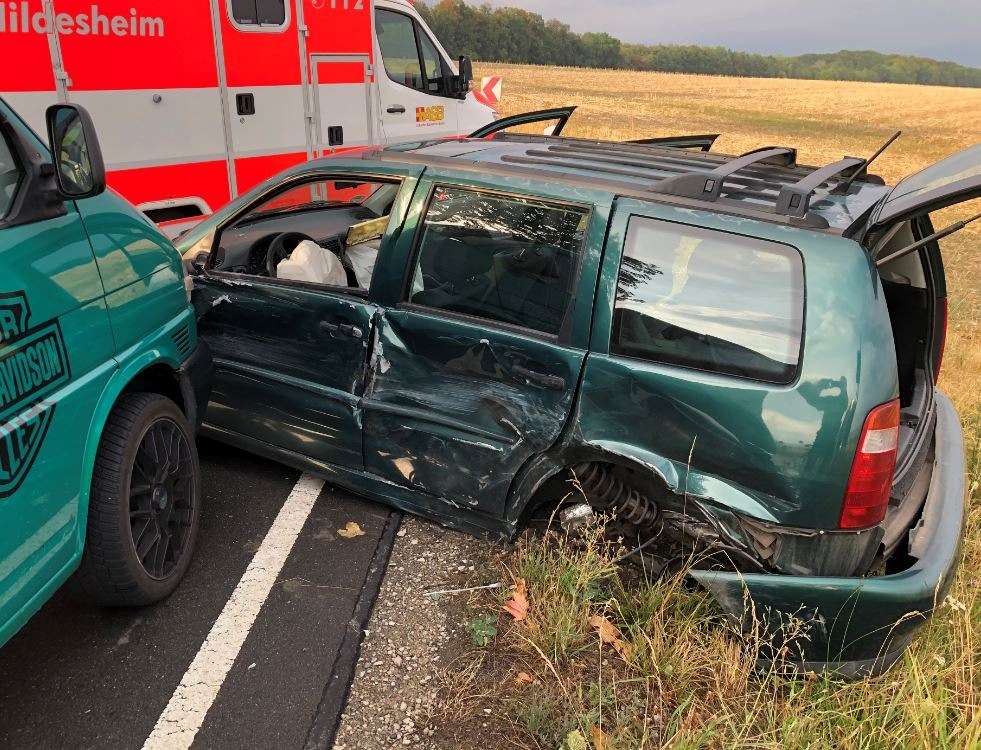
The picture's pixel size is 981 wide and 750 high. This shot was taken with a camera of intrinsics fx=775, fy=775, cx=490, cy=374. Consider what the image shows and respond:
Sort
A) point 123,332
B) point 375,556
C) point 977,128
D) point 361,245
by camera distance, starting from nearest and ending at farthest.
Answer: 1. point 123,332
2. point 375,556
3. point 361,245
4. point 977,128

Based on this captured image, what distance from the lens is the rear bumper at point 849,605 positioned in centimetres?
244

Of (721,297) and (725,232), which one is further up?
(725,232)

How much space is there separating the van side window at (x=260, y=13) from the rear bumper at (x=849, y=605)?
6584 millimetres

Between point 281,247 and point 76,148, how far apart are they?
1.54 metres

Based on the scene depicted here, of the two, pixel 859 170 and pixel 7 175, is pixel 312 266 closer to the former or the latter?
pixel 7 175

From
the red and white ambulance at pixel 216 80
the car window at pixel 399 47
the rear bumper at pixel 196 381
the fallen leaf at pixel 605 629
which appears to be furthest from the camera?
the car window at pixel 399 47

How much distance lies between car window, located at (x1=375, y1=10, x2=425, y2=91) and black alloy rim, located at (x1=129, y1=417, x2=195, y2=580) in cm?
682

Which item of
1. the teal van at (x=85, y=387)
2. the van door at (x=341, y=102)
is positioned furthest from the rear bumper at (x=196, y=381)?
the van door at (x=341, y=102)

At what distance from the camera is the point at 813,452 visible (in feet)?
7.98

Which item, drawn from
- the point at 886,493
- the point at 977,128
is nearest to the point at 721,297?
the point at 886,493

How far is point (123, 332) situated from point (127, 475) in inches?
20.4

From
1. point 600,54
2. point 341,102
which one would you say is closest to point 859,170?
point 341,102

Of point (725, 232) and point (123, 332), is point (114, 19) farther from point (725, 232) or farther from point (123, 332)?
point (725, 232)

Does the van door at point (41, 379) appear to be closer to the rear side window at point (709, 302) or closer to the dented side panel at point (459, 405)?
the dented side panel at point (459, 405)
